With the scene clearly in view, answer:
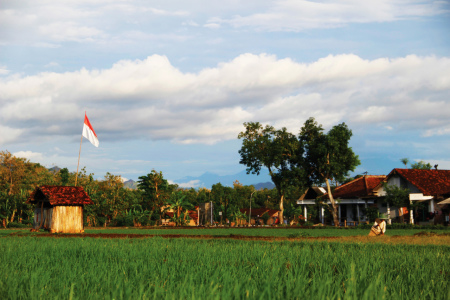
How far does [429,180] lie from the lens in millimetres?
49812

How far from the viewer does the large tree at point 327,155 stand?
52719 millimetres

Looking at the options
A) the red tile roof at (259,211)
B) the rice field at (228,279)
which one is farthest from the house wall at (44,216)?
the red tile roof at (259,211)

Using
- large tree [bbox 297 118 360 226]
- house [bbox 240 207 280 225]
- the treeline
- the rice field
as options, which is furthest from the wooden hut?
house [bbox 240 207 280 225]

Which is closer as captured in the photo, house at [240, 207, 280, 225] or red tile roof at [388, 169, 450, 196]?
red tile roof at [388, 169, 450, 196]

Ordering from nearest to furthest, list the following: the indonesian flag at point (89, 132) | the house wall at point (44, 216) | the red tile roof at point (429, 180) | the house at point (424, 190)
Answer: the house wall at point (44, 216), the indonesian flag at point (89, 132), the house at point (424, 190), the red tile roof at point (429, 180)

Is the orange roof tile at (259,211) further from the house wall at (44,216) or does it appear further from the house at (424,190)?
the house wall at (44,216)

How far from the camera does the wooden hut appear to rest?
1230 inches

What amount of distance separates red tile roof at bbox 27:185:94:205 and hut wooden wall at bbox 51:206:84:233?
604mm

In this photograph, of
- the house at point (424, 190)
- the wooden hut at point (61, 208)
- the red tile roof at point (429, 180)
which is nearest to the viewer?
the wooden hut at point (61, 208)

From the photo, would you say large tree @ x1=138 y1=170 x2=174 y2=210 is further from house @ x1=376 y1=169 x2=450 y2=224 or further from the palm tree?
house @ x1=376 y1=169 x2=450 y2=224

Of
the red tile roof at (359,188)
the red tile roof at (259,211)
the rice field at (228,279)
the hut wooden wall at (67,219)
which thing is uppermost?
the red tile roof at (359,188)

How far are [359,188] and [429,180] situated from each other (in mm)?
9831

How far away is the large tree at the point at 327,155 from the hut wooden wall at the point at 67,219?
96.4ft

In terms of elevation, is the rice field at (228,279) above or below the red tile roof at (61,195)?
below
